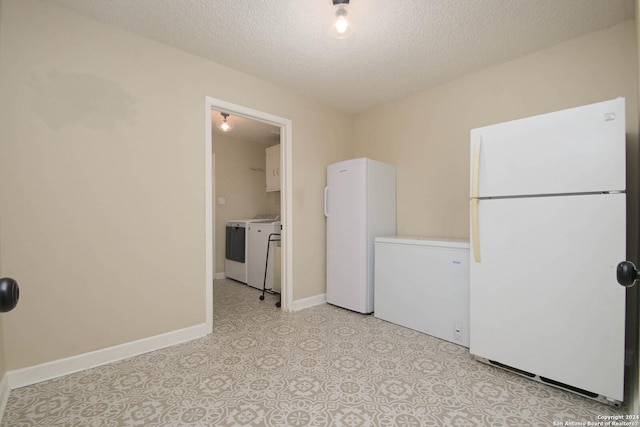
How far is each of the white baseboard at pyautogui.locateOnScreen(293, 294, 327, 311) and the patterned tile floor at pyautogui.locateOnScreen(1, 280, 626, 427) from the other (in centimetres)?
76

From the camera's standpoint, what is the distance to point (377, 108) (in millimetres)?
3557

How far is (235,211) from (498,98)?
13.3 feet

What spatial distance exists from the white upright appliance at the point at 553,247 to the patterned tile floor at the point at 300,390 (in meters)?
0.24

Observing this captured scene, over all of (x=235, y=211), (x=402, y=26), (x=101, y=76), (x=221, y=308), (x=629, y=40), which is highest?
(x=402, y=26)

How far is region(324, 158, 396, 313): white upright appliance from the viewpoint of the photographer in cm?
298

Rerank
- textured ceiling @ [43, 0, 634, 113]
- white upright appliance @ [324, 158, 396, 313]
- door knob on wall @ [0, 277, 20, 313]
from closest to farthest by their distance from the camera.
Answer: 1. door knob on wall @ [0, 277, 20, 313]
2. textured ceiling @ [43, 0, 634, 113]
3. white upright appliance @ [324, 158, 396, 313]

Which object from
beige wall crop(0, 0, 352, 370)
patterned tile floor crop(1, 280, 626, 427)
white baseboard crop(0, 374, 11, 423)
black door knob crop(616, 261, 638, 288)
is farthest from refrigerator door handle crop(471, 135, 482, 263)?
white baseboard crop(0, 374, 11, 423)

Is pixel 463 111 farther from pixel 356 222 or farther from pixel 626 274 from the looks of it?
pixel 626 274

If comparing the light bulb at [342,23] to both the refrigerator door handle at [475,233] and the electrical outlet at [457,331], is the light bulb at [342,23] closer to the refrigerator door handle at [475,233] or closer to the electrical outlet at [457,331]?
the refrigerator door handle at [475,233]

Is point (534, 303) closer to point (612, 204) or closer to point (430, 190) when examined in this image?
point (612, 204)

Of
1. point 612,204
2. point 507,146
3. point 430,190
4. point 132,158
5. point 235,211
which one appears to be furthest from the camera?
point 235,211

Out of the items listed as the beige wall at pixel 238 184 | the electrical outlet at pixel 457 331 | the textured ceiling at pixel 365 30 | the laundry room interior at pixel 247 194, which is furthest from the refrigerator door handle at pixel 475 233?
the beige wall at pixel 238 184

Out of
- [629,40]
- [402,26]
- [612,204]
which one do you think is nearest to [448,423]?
[612,204]

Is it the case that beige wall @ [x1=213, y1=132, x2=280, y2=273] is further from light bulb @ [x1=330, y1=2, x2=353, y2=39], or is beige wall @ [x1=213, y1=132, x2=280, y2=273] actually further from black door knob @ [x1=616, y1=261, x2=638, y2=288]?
black door knob @ [x1=616, y1=261, x2=638, y2=288]
